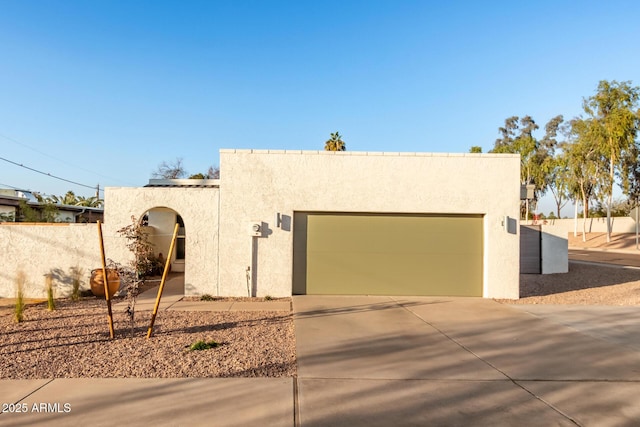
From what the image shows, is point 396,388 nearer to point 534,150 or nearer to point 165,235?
point 165,235

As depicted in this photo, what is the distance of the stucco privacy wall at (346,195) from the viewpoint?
1086cm

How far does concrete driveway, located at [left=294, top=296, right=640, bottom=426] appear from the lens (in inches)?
164

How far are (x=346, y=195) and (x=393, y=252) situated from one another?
2022 millimetres

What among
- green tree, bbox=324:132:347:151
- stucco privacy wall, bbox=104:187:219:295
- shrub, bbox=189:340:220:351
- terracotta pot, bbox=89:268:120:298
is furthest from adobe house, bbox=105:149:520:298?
green tree, bbox=324:132:347:151

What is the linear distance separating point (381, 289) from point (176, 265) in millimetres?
8876

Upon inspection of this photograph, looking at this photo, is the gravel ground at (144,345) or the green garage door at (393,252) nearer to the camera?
the gravel ground at (144,345)

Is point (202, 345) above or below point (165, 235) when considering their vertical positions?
below

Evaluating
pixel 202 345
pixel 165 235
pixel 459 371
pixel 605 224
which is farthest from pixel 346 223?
pixel 605 224

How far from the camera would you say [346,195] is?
11.1 metres

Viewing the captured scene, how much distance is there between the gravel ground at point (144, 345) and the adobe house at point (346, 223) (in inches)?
88.1

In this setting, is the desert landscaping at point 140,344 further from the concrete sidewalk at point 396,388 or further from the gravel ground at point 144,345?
the concrete sidewalk at point 396,388

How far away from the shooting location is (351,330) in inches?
294

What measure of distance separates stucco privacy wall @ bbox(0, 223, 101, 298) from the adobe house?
0.65 meters

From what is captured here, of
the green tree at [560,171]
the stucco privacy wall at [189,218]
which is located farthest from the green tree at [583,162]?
the stucco privacy wall at [189,218]
